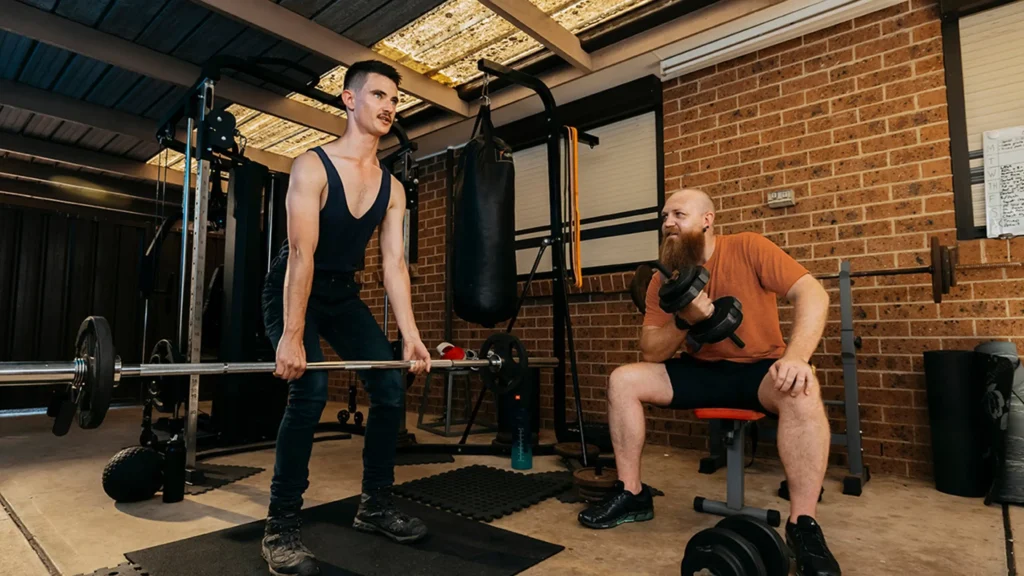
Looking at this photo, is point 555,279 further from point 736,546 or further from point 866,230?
point 736,546

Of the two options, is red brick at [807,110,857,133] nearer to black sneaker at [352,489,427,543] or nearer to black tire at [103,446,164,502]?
black sneaker at [352,489,427,543]

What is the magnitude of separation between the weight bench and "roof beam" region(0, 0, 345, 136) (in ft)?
13.2

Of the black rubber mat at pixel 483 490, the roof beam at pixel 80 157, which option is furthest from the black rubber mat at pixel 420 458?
the roof beam at pixel 80 157

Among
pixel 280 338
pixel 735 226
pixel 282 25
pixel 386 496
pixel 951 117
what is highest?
pixel 282 25

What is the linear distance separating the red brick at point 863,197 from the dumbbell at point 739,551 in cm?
218

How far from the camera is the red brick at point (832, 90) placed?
3.00m

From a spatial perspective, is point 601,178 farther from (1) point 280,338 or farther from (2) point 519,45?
(1) point 280,338

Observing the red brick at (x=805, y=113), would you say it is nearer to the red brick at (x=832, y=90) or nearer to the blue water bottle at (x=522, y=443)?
the red brick at (x=832, y=90)

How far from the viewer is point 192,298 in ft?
9.11

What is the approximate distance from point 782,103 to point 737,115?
26 centimetres

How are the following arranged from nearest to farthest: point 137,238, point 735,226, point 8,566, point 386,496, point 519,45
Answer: point 8,566
point 386,496
point 735,226
point 519,45
point 137,238

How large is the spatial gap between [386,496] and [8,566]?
1140mm

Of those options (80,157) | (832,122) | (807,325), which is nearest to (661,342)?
(807,325)

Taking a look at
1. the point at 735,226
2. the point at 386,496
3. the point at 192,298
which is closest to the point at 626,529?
the point at 386,496
